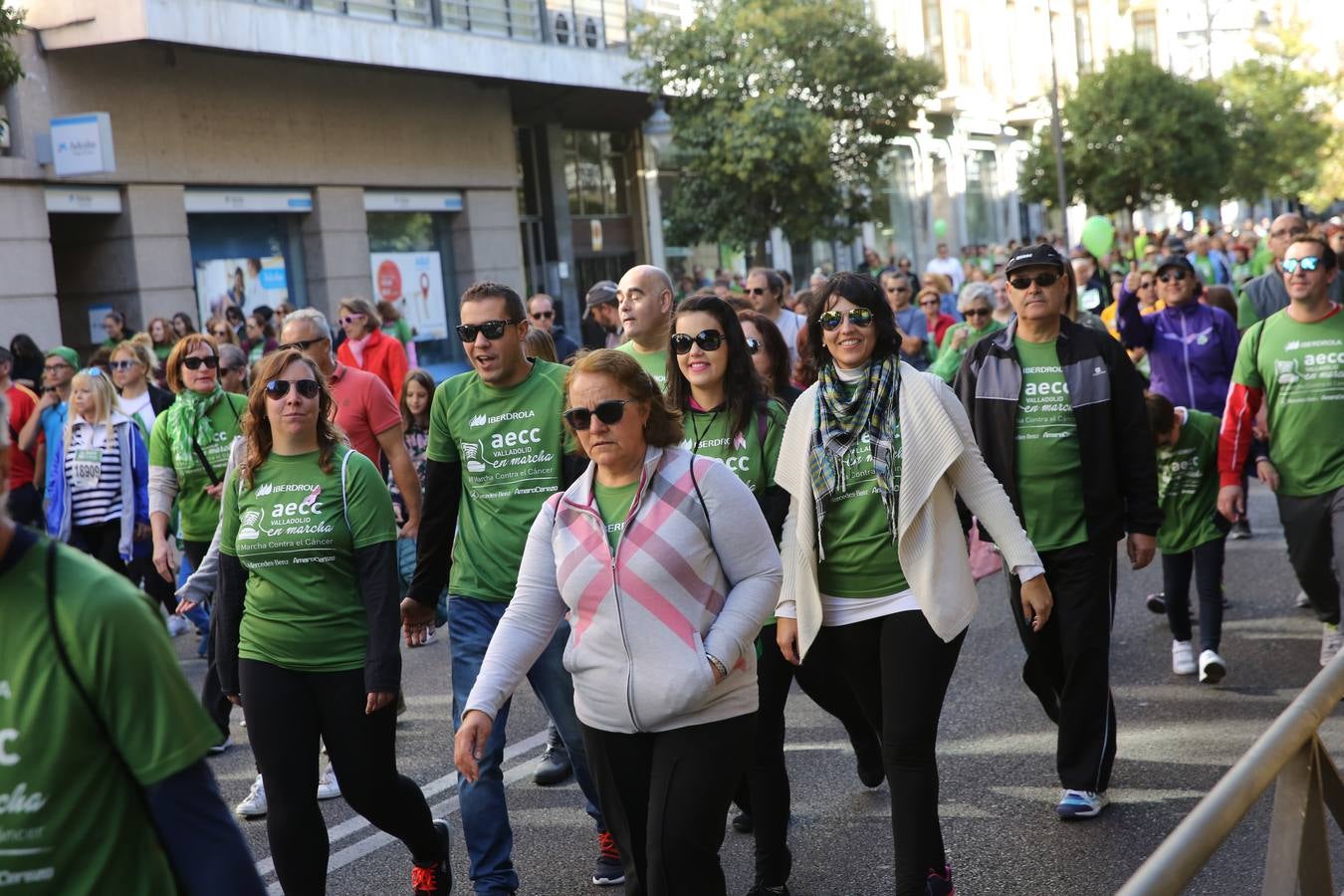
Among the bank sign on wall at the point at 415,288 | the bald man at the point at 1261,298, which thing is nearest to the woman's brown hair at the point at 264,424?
the bald man at the point at 1261,298

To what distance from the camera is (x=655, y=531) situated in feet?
13.7

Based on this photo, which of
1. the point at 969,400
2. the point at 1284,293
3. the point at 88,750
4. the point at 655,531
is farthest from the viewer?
the point at 1284,293

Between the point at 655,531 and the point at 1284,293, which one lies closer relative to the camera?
the point at 655,531

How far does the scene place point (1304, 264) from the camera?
7230mm

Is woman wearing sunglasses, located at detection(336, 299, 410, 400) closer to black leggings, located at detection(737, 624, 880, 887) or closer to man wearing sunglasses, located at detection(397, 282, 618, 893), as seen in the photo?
man wearing sunglasses, located at detection(397, 282, 618, 893)

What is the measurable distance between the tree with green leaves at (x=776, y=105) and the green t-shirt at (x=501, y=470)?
78.6 feet

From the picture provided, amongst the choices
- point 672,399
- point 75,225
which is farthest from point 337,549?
point 75,225

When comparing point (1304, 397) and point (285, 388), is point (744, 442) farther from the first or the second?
point (1304, 397)

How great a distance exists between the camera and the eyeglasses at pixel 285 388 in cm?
532

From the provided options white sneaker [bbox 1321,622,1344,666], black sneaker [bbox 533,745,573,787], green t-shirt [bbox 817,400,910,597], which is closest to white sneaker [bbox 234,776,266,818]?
black sneaker [bbox 533,745,573,787]

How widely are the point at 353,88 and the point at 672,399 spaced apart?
803 inches

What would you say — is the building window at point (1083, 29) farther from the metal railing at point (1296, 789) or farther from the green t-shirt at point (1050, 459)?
the metal railing at point (1296, 789)

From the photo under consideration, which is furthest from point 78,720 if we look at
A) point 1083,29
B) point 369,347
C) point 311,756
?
point 1083,29

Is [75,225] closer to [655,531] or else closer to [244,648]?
[244,648]
